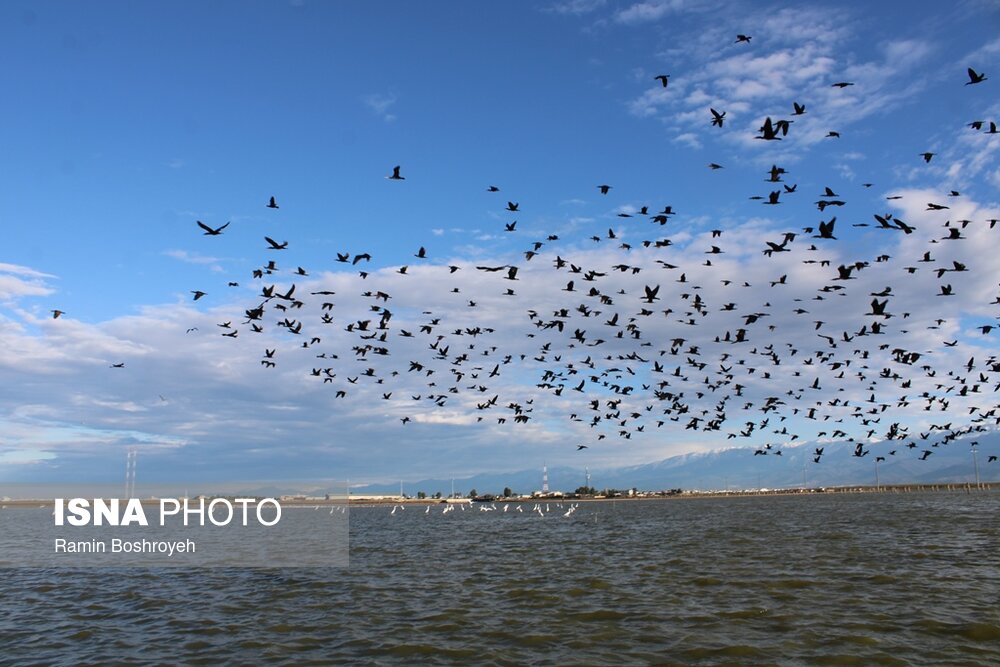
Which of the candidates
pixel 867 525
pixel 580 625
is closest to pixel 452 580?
pixel 580 625

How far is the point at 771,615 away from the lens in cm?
2177

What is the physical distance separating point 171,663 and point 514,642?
347 inches

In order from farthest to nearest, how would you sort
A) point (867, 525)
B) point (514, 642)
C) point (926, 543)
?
1. point (867, 525)
2. point (926, 543)
3. point (514, 642)

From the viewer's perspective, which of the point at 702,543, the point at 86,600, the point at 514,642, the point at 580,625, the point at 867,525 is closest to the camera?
the point at 514,642

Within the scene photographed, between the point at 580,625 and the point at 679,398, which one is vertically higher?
the point at 679,398

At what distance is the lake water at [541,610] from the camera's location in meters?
18.2

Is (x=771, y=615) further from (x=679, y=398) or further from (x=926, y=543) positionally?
(x=679, y=398)

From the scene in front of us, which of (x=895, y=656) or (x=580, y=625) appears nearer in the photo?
(x=895, y=656)

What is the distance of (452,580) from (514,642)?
44.3 feet

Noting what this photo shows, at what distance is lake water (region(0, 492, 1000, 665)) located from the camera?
59.8 ft

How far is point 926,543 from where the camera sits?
42.8m

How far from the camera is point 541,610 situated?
2395cm

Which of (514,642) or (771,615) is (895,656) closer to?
(771,615)

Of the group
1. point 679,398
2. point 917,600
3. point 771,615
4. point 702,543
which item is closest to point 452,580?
point 771,615
